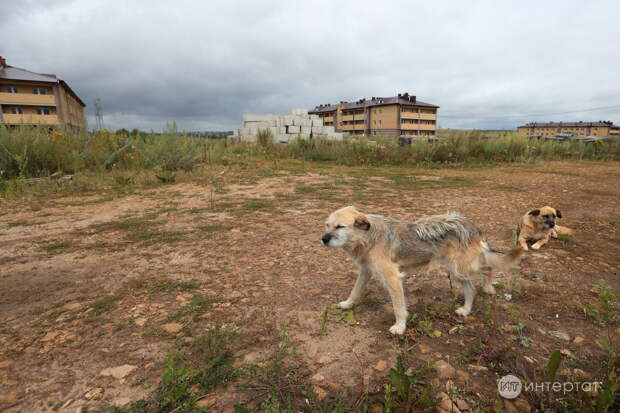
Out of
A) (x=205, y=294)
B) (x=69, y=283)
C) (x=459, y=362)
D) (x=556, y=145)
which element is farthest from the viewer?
(x=556, y=145)

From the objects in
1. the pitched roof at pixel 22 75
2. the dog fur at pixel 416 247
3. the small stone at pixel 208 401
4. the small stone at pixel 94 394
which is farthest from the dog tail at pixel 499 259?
the pitched roof at pixel 22 75

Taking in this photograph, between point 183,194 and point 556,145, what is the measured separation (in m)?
24.9

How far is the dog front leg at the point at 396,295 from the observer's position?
279 centimetres

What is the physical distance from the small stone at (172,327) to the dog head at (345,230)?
5.34ft

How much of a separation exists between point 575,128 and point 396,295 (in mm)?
130490

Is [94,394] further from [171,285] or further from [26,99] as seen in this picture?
[26,99]

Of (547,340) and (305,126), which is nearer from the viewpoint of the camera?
(547,340)

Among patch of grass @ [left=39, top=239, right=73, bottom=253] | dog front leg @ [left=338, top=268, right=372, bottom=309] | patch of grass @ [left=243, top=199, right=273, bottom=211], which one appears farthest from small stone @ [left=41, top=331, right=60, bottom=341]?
patch of grass @ [left=243, top=199, right=273, bottom=211]

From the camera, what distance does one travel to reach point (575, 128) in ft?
315

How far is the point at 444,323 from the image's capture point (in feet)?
9.57

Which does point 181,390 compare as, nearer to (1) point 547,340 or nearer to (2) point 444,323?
(2) point 444,323

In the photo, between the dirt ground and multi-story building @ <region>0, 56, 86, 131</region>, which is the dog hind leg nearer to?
the dirt ground

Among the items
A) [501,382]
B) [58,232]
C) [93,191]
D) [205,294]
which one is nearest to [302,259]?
[205,294]

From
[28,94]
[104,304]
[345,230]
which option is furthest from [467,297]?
[28,94]
